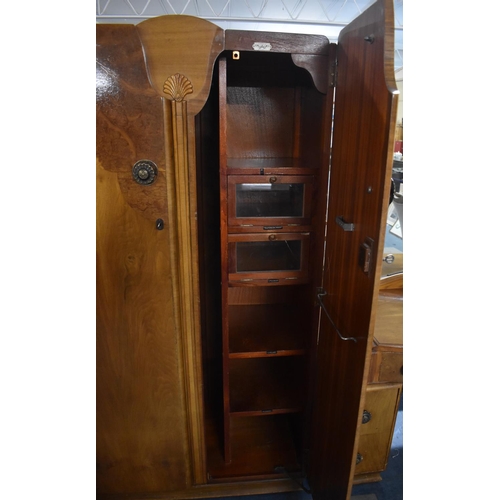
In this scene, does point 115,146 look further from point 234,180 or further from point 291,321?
point 291,321

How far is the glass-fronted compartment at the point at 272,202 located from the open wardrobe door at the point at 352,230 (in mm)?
124

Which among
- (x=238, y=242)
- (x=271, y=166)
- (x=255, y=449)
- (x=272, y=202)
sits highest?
(x=271, y=166)

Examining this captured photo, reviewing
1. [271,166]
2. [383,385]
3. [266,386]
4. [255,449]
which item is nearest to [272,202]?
[271,166]

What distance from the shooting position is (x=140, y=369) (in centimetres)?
119

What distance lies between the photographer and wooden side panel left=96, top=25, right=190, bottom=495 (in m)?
0.96

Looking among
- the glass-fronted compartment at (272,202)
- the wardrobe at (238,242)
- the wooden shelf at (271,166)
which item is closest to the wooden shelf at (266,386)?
the wardrobe at (238,242)

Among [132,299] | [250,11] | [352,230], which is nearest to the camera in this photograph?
[352,230]

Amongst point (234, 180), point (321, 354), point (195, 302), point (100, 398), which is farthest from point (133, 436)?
point (234, 180)

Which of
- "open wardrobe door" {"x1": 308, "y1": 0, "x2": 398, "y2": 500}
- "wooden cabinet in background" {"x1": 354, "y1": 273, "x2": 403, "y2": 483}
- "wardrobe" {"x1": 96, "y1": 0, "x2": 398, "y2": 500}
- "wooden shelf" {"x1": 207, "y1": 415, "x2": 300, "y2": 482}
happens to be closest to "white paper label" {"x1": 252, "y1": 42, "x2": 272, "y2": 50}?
"wardrobe" {"x1": 96, "y1": 0, "x2": 398, "y2": 500}

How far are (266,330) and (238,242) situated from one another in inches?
17.8

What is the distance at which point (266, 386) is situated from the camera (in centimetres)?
152

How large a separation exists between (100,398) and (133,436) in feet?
0.65

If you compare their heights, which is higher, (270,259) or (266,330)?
(270,259)

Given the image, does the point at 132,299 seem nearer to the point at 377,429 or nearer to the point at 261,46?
the point at 261,46
